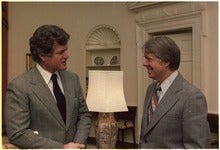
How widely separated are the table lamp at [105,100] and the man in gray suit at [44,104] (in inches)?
22.6

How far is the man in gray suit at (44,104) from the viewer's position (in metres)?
1.59

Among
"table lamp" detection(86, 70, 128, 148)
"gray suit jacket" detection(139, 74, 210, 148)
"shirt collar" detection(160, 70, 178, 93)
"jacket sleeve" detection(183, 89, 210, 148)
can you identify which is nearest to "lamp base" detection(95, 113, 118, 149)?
"table lamp" detection(86, 70, 128, 148)

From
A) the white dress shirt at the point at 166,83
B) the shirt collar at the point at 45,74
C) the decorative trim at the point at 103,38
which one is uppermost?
the decorative trim at the point at 103,38

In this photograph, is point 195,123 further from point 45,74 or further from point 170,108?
point 45,74

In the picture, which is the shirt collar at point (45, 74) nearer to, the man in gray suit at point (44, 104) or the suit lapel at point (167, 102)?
the man in gray suit at point (44, 104)

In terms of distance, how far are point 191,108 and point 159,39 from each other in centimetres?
39

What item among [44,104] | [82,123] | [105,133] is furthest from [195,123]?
[105,133]

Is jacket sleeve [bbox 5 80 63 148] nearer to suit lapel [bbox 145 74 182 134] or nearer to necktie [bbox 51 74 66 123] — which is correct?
necktie [bbox 51 74 66 123]

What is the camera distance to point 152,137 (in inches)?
65.9

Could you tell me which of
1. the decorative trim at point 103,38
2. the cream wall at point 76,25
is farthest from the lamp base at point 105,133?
the decorative trim at point 103,38

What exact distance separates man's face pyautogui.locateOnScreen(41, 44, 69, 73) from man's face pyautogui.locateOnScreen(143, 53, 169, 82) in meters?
0.43

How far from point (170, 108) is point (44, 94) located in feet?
2.00

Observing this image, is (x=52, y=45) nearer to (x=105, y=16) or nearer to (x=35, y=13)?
(x=105, y=16)

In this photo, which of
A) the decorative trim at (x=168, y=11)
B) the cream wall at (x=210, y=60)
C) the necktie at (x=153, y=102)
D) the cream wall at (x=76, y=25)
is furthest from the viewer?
the cream wall at (x=76, y=25)
